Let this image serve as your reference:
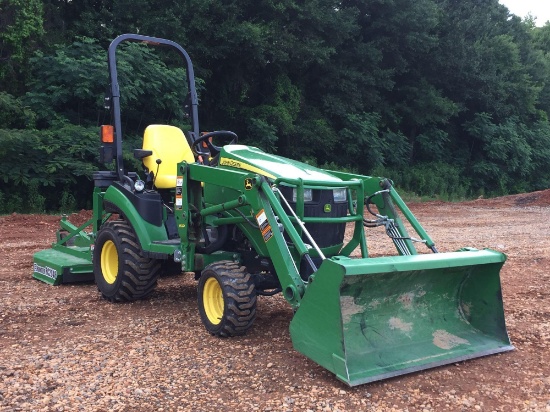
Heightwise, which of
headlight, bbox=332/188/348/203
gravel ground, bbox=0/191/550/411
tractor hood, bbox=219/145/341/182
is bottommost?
gravel ground, bbox=0/191/550/411

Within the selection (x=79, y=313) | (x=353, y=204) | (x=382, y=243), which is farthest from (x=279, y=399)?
(x=382, y=243)

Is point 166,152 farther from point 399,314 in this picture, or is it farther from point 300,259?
point 399,314

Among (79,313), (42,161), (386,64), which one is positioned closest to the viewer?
(79,313)

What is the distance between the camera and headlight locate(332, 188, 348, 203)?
179 inches

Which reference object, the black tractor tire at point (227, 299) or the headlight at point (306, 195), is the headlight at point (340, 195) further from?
the black tractor tire at point (227, 299)

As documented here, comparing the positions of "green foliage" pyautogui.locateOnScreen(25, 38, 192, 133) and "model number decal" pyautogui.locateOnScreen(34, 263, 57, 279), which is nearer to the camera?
"model number decal" pyautogui.locateOnScreen(34, 263, 57, 279)

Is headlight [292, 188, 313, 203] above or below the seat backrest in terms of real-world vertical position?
below

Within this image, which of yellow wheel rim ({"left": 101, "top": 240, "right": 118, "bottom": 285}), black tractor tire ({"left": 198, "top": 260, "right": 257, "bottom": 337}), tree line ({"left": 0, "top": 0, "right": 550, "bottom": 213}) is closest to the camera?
black tractor tire ({"left": 198, "top": 260, "right": 257, "bottom": 337})

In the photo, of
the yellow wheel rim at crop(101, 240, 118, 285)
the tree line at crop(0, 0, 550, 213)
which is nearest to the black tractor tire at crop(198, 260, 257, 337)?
the yellow wheel rim at crop(101, 240, 118, 285)

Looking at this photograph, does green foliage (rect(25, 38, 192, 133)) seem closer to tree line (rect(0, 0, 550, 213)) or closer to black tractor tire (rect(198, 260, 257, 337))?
tree line (rect(0, 0, 550, 213))

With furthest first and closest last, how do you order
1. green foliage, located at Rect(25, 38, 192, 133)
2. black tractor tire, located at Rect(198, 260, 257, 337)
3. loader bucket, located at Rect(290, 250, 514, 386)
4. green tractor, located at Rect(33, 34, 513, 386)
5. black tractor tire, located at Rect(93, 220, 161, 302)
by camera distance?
green foliage, located at Rect(25, 38, 192, 133) → black tractor tire, located at Rect(93, 220, 161, 302) → black tractor tire, located at Rect(198, 260, 257, 337) → green tractor, located at Rect(33, 34, 513, 386) → loader bucket, located at Rect(290, 250, 514, 386)

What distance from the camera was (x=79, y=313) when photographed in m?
5.17

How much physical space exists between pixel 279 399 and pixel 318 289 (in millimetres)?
672

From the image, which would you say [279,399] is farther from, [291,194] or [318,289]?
[291,194]
